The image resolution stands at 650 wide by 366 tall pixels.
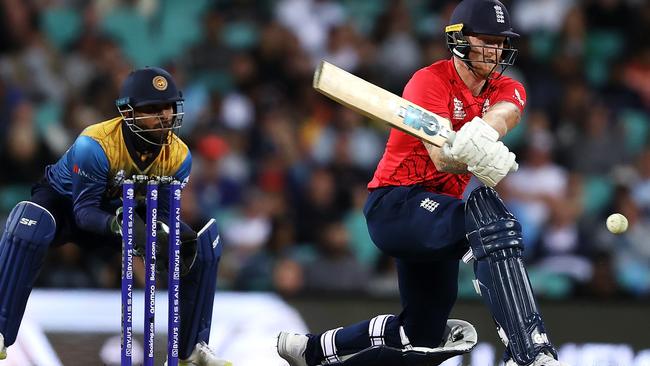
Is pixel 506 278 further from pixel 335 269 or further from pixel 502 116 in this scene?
pixel 335 269

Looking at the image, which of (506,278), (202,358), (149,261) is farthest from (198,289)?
(506,278)

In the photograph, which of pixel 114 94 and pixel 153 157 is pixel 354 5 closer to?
pixel 114 94

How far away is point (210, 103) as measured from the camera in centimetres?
1017

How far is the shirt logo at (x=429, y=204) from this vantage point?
5.13 m

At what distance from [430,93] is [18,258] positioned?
1884 mm

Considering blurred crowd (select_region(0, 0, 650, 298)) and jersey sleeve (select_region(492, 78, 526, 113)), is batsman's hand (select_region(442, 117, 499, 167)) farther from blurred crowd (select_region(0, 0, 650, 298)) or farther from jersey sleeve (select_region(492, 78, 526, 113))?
blurred crowd (select_region(0, 0, 650, 298))

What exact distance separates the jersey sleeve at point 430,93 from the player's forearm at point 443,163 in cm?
18

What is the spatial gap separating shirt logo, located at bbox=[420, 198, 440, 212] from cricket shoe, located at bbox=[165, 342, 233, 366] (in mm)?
1216

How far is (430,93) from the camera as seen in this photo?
5.24 meters

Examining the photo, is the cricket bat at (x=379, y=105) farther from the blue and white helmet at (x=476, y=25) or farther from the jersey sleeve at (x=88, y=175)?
the jersey sleeve at (x=88, y=175)

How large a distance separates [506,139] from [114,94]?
10.0 ft

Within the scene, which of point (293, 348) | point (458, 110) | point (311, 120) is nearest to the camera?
point (458, 110)

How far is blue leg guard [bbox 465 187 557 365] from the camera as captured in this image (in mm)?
4738

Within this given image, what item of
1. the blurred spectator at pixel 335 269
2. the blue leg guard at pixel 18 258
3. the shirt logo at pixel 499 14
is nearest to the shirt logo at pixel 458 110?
the shirt logo at pixel 499 14
